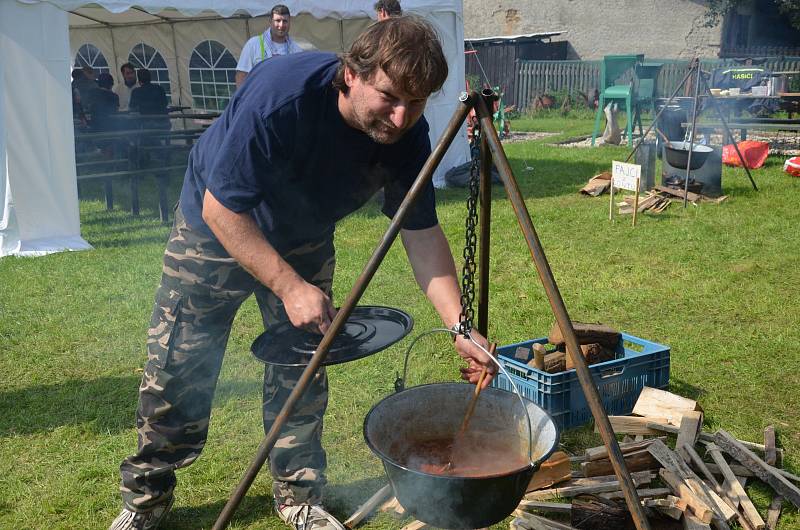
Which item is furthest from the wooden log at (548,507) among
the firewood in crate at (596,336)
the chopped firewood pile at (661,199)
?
the chopped firewood pile at (661,199)

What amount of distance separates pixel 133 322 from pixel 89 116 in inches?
305

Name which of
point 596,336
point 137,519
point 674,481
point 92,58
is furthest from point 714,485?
point 92,58

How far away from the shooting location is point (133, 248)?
772cm

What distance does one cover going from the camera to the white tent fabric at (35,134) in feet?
22.9

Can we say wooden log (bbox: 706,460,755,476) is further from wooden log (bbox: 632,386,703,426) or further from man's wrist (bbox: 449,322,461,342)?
man's wrist (bbox: 449,322,461,342)

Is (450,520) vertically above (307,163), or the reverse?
(307,163)

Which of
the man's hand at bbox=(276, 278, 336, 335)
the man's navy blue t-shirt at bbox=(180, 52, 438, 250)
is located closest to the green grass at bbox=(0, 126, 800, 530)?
the man's hand at bbox=(276, 278, 336, 335)

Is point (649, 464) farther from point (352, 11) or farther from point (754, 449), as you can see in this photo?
point (352, 11)

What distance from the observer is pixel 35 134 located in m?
7.21

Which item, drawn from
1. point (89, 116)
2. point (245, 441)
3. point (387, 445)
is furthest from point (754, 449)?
point (89, 116)

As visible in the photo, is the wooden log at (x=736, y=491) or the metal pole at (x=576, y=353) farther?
the wooden log at (x=736, y=491)

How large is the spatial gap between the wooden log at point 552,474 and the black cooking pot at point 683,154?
664cm

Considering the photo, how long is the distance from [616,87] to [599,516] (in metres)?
13.5

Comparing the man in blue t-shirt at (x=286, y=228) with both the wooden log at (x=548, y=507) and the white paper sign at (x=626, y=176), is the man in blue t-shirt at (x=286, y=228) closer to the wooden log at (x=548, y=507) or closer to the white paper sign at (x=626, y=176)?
the wooden log at (x=548, y=507)
